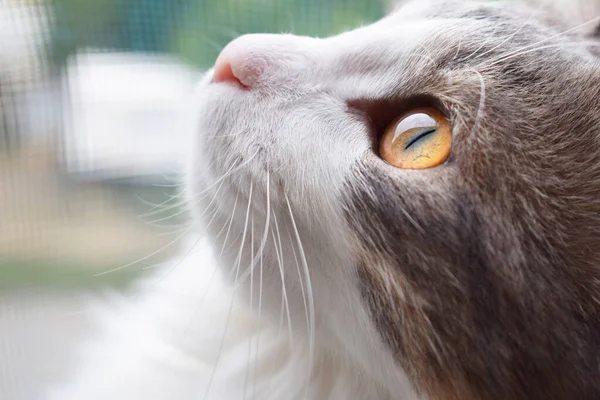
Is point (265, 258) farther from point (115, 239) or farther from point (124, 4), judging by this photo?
point (124, 4)

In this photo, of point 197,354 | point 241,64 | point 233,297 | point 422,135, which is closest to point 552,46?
point 422,135

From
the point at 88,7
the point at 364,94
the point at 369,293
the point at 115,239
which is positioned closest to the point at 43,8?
the point at 88,7

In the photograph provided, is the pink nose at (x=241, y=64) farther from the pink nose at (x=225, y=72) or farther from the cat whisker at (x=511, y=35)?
the cat whisker at (x=511, y=35)

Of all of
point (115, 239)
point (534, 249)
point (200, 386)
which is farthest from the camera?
point (115, 239)

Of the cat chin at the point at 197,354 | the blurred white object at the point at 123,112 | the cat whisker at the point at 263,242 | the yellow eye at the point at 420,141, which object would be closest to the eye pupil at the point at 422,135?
the yellow eye at the point at 420,141

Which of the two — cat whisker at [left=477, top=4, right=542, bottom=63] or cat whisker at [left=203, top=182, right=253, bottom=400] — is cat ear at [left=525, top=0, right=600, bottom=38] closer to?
cat whisker at [left=477, top=4, right=542, bottom=63]

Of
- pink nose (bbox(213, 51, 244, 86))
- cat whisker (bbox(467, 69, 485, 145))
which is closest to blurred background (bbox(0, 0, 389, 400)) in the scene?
pink nose (bbox(213, 51, 244, 86))
